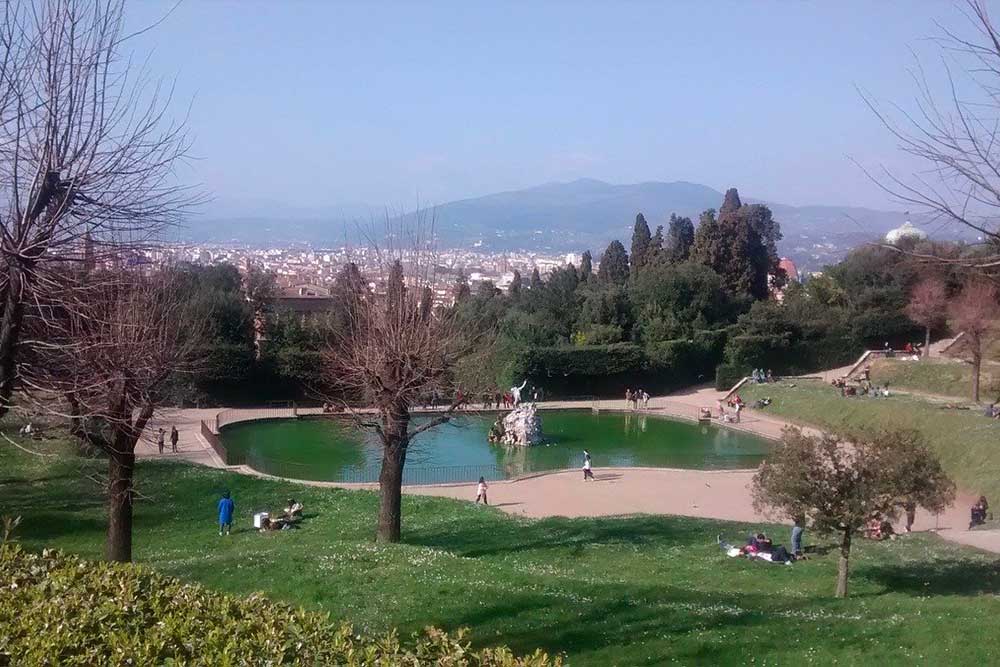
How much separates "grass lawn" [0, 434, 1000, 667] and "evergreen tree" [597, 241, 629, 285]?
42010 mm

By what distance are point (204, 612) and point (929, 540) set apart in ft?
54.5

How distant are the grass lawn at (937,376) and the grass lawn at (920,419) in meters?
0.96

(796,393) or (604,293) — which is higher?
(604,293)

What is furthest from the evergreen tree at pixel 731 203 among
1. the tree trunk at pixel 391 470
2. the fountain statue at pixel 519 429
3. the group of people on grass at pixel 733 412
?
the tree trunk at pixel 391 470

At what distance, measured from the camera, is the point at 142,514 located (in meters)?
18.1

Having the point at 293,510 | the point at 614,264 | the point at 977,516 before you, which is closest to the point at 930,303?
the point at 977,516

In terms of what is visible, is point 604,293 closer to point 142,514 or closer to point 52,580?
point 142,514

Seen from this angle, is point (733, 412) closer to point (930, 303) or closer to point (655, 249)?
point (930, 303)

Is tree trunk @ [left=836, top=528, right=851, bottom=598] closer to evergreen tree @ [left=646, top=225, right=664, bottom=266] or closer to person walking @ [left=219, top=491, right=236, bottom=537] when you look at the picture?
person walking @ [left=219, top=491, right=236, bottom=537]

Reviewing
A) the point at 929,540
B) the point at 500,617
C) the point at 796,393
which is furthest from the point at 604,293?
the point at 500,617

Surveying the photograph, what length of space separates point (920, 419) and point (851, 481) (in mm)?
20929

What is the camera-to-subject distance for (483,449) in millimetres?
31875

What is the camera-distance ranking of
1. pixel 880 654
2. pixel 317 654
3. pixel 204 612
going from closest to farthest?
pixel 317 654 → pixel 204 612 → pixel 880 654

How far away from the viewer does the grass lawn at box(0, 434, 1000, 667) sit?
8.82 metres
